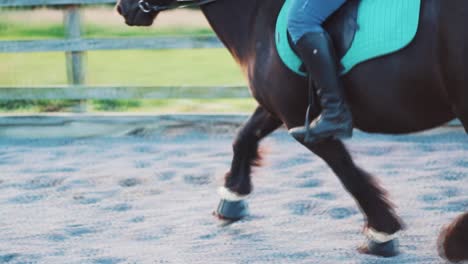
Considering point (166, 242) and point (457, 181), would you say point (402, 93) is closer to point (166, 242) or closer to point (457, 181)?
point (166, 242)

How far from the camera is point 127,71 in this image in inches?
484

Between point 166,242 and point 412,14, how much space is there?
1.77 metres

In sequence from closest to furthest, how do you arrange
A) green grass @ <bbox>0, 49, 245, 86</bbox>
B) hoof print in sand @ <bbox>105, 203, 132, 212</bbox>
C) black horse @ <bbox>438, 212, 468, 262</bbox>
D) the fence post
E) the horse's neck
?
black horse @ <bbox>438, 212, 468, 262</bbox> → the horse's neck → hoof print in sand @ <bbox>105, 203, 132, 212</bbox> → the fence post → green grass @ <bbox>0, 49, 245, 86</bbox>

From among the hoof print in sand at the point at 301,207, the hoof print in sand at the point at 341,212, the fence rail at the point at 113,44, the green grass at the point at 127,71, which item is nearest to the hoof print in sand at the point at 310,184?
the hoof print in sand at the point at 301,207

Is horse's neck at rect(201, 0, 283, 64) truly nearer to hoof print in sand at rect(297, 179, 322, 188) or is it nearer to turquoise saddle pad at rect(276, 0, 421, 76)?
turquoise saddle pad at rect(276, 0, 421, 76)

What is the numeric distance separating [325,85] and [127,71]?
9.15 m

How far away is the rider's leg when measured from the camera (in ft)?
11.1

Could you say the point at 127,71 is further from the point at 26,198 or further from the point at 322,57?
the point at 322,57

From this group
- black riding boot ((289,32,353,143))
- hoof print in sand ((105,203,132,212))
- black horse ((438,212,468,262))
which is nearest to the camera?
black riding boot ((289,32,353,143))

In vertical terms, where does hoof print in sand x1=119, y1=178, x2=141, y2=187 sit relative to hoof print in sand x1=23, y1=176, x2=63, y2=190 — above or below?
above

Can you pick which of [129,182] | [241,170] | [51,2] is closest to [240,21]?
[241,170]

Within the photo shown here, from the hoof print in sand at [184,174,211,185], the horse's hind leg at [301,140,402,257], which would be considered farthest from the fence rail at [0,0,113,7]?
the horse's hind leg at [301,140,402,257]

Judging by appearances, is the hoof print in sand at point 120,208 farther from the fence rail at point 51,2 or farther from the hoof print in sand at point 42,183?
the fence rail at point 51,2

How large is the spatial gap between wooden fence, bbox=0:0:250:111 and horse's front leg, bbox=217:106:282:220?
241 centimetres
